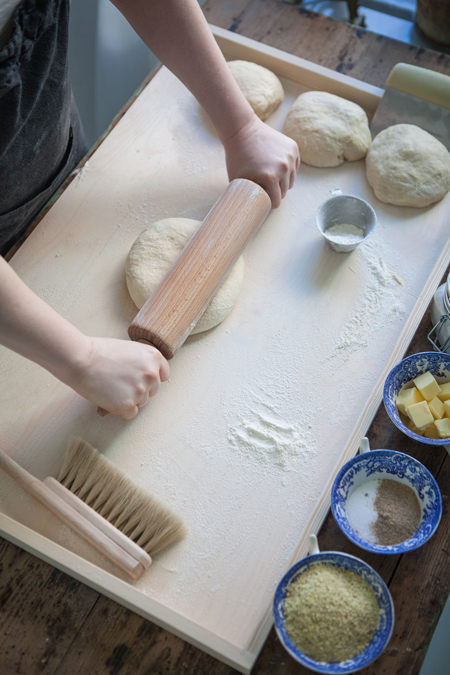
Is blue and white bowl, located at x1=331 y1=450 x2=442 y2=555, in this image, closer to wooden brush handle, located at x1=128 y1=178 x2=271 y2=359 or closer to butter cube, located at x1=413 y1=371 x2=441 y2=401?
butter cube, located at x1=413 y1=371 x2=441 y2=401

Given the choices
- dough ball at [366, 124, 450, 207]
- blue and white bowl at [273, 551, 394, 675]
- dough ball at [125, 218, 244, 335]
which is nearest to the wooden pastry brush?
blue and white bowl at [273, 551, 394, 675]

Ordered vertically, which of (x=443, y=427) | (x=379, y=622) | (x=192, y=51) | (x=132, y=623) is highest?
(x=192, y=51)

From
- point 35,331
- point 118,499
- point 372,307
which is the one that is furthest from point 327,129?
point 118,499

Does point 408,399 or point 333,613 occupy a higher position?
point 408,399

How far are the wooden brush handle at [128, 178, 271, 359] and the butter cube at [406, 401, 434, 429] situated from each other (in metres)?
0.47

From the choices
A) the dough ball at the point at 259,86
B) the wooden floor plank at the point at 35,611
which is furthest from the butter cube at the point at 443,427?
the dough ball at the point at 259,86

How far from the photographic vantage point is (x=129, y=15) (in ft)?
3.73

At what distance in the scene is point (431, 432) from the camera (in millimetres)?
988

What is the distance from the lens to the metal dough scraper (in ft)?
4.38

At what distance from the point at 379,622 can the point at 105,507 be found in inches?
20.5

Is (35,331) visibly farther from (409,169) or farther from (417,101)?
(417,101)

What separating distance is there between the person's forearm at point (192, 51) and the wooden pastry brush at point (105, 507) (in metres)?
0.84

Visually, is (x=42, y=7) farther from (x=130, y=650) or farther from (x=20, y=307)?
(x=130, y=650)

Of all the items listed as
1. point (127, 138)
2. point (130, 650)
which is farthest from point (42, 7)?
point (130, 650)
